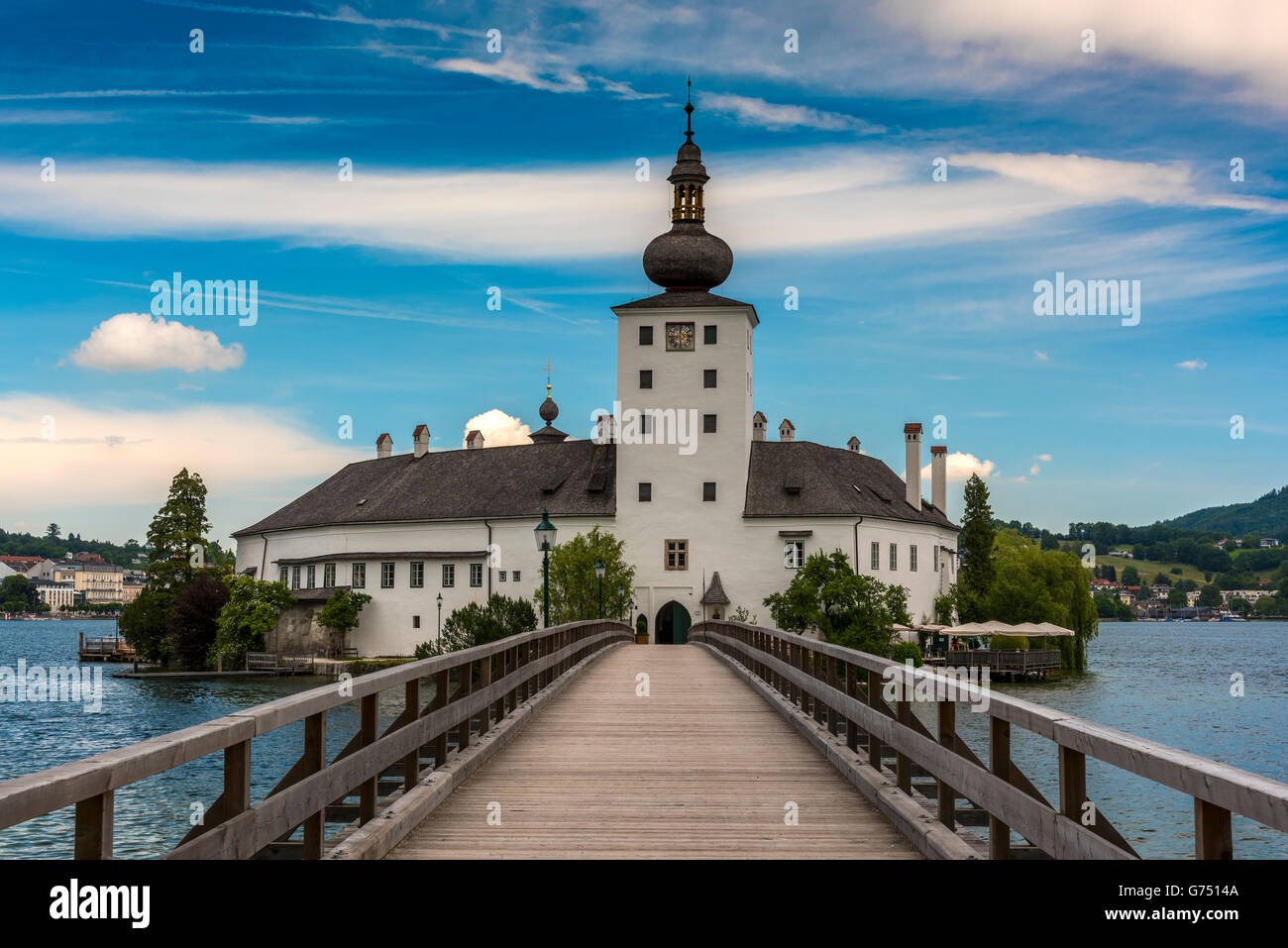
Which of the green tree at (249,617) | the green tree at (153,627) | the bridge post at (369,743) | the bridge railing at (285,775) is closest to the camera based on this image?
the bridge railing at (285,775)

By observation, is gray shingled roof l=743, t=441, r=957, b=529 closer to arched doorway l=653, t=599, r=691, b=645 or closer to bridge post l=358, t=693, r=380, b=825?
arched doorway l=653, t=599, r=691, b=645

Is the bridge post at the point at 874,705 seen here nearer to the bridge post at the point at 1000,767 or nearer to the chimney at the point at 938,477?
the bridge post at the point at 1000,767

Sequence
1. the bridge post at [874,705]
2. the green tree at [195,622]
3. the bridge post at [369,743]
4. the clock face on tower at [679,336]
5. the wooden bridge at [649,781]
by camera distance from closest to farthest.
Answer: the wooden bridge at [649,781] < the bridge post at [369,743] < the bridge post at [874,705] < the clock face on tower at [679,336] < the green tree at [195,622]

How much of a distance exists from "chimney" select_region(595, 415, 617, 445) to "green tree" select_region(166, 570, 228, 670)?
25662 mm

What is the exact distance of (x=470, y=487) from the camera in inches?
3027

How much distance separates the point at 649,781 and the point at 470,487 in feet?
220

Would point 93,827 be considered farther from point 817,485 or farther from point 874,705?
point 817,485

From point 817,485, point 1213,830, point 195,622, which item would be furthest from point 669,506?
point 1213,830

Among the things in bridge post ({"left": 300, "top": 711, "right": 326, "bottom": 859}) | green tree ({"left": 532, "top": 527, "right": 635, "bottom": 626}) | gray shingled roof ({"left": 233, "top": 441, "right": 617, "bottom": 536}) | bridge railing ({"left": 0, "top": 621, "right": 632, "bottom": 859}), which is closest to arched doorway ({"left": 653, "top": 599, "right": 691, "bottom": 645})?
green tree ({"left": 532, "top": 527, "right": 635, "bottom": 626})

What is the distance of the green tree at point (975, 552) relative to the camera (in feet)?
251

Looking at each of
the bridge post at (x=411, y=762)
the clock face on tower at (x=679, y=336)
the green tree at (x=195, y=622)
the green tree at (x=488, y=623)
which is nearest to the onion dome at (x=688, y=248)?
the clock face on tower at (x=679, y=336)

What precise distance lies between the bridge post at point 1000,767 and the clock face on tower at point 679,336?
62.3 meters

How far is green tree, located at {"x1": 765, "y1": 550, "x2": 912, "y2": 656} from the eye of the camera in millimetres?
63562
